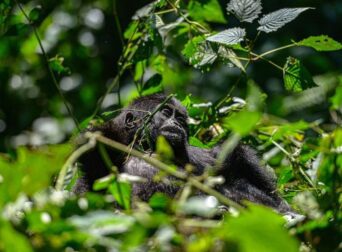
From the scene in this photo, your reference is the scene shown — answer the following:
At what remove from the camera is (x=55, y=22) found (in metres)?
6.56

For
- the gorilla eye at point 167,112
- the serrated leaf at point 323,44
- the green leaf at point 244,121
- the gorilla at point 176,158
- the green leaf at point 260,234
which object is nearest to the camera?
the green leaf at point 260,234

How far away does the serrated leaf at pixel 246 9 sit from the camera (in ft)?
7.56

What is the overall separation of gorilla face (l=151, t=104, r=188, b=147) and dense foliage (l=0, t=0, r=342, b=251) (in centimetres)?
6

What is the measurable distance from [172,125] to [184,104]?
0.34ft

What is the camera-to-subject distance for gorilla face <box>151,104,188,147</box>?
3049 mm

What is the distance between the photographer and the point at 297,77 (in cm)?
243

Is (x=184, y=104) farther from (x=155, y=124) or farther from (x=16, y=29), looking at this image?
(x=16, y=29)

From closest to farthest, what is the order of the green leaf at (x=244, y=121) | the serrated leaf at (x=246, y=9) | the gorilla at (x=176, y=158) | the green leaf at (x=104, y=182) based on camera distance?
1. the green leaf at (x=244, y=121)
2. the green leaf at (x=104, y=182)
3. the serrated leaf at (x=246, y=9)
4. the gorilla at (x=176, y=158)

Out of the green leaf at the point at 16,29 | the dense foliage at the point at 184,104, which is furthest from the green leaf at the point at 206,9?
the green leaf at the point at 16,29

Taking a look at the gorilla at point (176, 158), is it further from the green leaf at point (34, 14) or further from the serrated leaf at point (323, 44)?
the serrated leaf at point (323, 44)

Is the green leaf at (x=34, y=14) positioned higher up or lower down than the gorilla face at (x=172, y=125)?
higher up

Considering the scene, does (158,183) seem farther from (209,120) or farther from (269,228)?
(269,228)

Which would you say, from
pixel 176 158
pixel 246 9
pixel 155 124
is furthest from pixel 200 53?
pixel 155 124

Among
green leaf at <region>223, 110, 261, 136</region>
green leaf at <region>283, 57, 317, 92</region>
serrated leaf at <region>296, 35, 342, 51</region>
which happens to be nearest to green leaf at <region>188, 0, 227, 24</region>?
green leaf at <region>283, 57, 317, 92</region>
